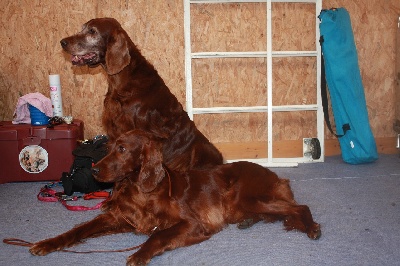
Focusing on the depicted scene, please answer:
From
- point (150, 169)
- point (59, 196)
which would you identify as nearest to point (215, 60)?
point (59, 196)

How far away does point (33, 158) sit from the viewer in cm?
345

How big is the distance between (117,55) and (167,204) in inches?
41.7

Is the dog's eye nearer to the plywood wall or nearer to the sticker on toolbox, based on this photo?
the sticker on toolbox

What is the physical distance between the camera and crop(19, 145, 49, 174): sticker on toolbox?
3447mm

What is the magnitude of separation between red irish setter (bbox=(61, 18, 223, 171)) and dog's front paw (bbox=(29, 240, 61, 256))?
0.90m

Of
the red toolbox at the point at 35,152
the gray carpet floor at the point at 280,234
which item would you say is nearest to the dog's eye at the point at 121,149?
the gray carpet floor at the point at 280,234

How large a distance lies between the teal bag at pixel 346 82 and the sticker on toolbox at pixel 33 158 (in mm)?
2371

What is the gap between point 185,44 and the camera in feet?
12.6

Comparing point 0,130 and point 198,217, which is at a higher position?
point 0,130

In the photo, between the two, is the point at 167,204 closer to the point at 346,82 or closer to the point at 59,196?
the point at 59,196

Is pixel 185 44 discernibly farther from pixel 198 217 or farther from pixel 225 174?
pixel 198 217

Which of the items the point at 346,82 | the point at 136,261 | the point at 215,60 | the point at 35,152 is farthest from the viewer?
the point at 215,60

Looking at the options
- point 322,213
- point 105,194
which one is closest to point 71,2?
point 105,194

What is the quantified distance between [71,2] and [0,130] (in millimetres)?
1248
